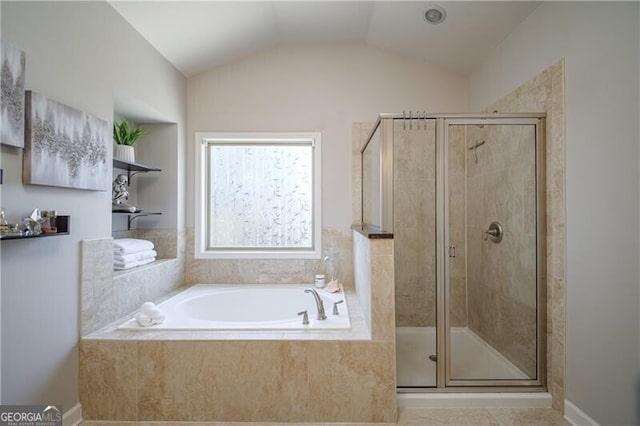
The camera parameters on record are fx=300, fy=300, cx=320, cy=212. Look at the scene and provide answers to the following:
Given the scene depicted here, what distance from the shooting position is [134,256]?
2.23m

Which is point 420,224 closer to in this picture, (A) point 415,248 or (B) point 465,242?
(A) point 415,248

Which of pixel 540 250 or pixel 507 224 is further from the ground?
pixel 507 224

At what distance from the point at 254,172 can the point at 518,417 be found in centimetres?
268

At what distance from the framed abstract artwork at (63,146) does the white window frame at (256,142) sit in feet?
3.32

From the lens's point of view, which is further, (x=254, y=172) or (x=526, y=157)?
(x=254, y=172)

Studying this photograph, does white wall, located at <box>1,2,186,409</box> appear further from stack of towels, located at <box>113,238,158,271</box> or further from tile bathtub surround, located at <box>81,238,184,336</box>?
stack of towels, located at <box>113,238,158,271</box>

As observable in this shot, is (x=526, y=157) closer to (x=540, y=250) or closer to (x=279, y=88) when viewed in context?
(x=540, y=250)

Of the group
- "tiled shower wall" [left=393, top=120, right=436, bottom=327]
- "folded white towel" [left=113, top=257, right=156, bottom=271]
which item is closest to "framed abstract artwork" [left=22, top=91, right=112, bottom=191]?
"folded white towel" [left=113, top=257, right=156, bottom=271]

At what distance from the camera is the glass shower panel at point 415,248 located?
1.92 metres

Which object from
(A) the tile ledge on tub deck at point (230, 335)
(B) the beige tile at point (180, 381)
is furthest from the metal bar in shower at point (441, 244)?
(B) the beige tile at point (180, 381)

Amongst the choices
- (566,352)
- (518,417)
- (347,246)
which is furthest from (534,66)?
(518,417)

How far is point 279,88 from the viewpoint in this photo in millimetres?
2816

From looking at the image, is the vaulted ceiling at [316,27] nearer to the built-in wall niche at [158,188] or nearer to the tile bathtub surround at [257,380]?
the built-in wall niche at [158,188]

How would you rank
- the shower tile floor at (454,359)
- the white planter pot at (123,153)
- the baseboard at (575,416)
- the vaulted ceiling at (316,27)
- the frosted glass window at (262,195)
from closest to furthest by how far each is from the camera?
1. the baseboard at (575,416)
2. the shower tile floor at (454,359)
3. the vaulted ceiling at (316,27)
4. the white planter pot at (123,153)
5. the frosted glass window at (262,195)
